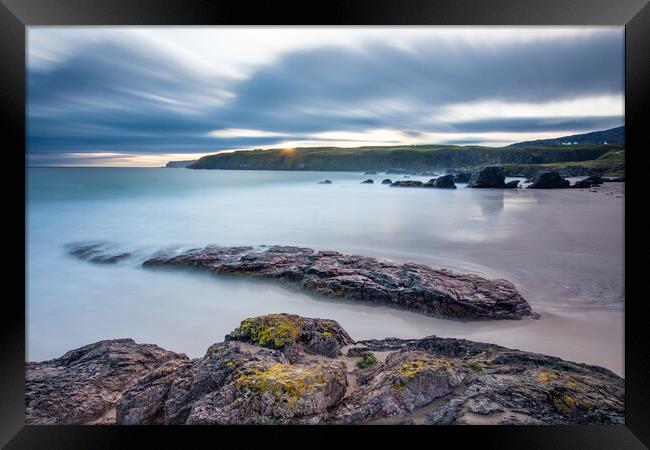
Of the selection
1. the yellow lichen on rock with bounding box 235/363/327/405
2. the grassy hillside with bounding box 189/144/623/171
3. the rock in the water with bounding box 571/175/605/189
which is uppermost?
the grassy hillside with bounding box 189/144/623/171

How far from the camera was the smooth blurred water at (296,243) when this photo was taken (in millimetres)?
3533

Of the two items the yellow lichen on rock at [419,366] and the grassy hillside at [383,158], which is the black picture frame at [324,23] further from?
the grassy hillside at [383,158]

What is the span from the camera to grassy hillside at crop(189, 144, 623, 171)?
170 inches

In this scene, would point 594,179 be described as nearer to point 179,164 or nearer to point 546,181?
point 546,181

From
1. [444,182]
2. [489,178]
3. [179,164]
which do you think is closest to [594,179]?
[489,178]

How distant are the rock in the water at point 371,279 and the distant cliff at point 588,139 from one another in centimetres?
160

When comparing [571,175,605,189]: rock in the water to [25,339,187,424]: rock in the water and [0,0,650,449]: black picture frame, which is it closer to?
[0,0,650,449]: black picture frame

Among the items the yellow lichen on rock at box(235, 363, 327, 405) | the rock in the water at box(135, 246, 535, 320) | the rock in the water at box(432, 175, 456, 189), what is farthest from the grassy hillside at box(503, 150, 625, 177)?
the yellow lichen on rock at box(235, 363, 327, 405)

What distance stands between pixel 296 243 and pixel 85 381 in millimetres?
2455

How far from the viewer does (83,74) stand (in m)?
4.14

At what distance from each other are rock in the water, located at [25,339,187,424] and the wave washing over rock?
129cm

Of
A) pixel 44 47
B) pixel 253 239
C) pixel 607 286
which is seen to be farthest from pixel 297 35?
pixel 607 286

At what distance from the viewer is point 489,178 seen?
4758 millimetres

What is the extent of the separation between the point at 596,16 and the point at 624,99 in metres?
0.59
